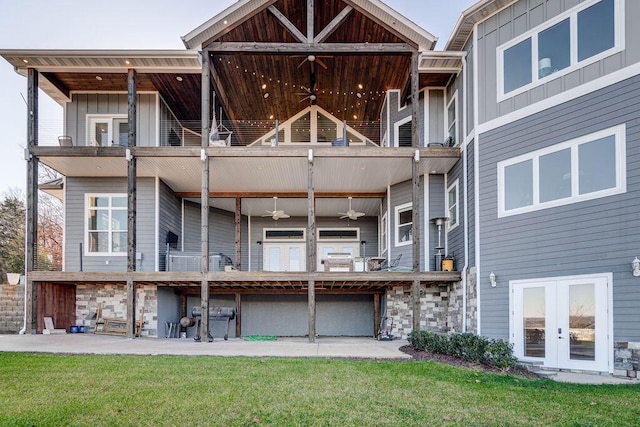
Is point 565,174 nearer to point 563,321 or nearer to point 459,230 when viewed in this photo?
point 563,321

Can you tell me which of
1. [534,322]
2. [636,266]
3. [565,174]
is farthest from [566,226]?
[534,322]

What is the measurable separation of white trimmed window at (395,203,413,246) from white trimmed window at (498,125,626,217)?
4207 mm

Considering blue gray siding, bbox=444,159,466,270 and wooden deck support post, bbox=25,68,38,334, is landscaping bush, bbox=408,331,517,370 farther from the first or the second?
wooden deck support post, bbox=25,68,38,334

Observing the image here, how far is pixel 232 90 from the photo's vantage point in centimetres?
1495

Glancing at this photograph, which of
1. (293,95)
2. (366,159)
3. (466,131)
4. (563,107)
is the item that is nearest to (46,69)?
(293,95)

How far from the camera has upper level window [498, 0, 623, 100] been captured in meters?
8.47

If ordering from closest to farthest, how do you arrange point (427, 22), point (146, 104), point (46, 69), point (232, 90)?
1. point (46, 69)
2. point (146, 104)
3. point (232, 90)
4. point (427, 22)

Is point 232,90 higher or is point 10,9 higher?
point 10,9

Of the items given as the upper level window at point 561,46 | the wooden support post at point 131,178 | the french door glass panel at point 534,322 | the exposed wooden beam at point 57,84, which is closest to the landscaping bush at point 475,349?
the french door glass panel at point 534,322

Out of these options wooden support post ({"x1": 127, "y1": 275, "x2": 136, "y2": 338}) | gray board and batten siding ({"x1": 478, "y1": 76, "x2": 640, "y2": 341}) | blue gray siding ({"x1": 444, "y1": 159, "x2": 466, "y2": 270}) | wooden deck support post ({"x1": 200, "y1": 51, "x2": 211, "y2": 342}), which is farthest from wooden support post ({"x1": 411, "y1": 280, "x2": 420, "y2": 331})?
wooden support post ({"x1": 127, "y1": 275, "x2": 136, "y2": 338})

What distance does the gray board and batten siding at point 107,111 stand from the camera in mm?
13914

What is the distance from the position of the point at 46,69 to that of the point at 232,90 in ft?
16.8

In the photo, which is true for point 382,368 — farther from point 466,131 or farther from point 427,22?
point 427,22

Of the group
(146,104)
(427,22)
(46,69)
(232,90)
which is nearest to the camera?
(46,69)
